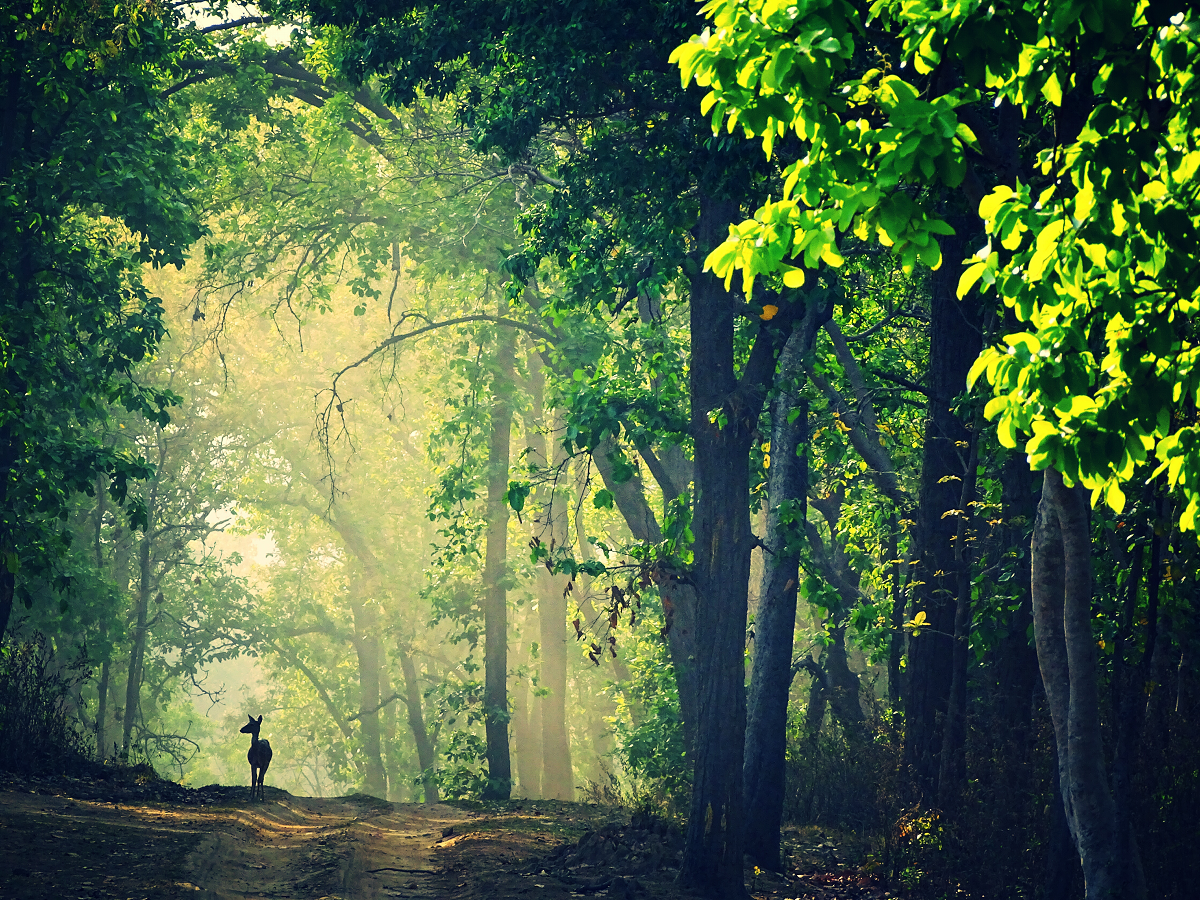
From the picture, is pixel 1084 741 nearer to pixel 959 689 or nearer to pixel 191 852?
pixel 959 689

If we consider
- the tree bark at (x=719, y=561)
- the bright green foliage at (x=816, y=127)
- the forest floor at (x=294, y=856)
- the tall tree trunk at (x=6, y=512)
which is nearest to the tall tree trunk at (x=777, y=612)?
the forest floor at (x=294, y=856)

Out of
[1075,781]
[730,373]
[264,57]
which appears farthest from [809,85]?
[264,57]

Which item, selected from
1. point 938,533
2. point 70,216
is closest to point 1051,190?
point 938,533

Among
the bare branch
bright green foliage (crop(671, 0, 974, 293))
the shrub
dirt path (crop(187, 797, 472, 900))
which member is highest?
the bare branch

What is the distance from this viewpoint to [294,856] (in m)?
10.2

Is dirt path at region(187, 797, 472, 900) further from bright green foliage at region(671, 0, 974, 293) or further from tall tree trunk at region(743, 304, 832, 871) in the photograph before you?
bright green foliage at region(671, 0, 974, 293)

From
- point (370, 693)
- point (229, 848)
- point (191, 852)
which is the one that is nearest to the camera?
point (191, 852)

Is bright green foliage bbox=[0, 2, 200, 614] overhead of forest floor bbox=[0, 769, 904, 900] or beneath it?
overhead

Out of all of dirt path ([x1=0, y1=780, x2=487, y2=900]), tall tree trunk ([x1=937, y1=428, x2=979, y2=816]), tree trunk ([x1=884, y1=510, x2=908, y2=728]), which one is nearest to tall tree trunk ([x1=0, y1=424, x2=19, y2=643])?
dirt path ([x1=0, y1=780, x2=487, y2=900])

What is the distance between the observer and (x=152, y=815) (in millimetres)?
10859

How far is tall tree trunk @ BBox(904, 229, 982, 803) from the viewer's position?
10.2 m

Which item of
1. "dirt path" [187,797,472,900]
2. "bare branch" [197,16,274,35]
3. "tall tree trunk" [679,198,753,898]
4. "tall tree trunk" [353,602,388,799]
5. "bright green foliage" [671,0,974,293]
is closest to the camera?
"bright green foliage" [671,0,974,293]

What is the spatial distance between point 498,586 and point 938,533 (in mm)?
16116

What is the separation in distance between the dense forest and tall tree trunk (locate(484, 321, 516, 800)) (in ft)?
0.37
